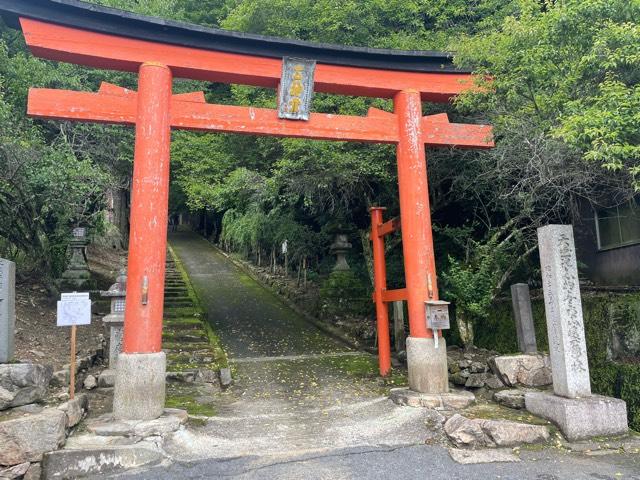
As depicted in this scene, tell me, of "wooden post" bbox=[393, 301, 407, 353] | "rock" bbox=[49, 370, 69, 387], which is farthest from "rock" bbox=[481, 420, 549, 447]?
"rock" bbox=[49, 370, 69, 387]

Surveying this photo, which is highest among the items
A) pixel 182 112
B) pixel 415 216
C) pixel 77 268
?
pixel 182 112

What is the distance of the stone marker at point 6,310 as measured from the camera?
554 centimetres

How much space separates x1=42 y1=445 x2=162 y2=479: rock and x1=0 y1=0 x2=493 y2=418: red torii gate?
2.64ft

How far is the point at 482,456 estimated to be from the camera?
5.13m

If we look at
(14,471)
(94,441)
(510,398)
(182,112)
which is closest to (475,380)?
(510,398)

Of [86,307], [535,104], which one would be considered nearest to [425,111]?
[535,104]

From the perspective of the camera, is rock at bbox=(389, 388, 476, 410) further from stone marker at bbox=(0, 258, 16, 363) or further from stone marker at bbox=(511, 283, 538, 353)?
stone marker at bbox=(0, 258, 16, 363)

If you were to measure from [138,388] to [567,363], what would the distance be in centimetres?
553

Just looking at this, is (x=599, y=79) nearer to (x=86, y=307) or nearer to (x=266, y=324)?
(x=86, y=307)

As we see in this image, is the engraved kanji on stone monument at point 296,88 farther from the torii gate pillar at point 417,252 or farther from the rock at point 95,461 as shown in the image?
the rock at point 95,461

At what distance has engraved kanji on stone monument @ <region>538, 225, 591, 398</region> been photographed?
236 inches

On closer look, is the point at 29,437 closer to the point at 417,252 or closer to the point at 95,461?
the point at 95,461

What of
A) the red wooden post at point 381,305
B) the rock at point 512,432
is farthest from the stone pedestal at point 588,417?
the red wooden post at point 381,305

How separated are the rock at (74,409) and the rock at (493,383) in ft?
20.0
